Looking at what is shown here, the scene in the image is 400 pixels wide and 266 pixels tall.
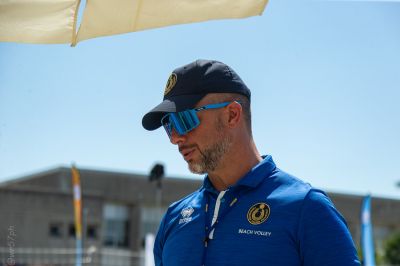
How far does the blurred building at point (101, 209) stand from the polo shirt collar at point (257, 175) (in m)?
35.7

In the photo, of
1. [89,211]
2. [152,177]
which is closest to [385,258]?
[89,211]

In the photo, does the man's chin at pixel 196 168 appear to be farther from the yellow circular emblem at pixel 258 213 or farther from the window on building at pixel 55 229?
the window on building at pixel 55 229

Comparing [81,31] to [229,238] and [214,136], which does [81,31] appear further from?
[229,238]

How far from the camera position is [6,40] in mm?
2309

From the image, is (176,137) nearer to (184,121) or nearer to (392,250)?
(184,121)

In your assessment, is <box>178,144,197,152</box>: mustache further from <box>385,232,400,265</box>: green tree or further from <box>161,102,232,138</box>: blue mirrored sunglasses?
<box>385,232,400,265</box>: green tree

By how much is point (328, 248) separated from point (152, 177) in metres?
18.4

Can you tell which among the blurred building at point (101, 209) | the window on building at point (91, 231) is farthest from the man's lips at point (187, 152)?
the window on building at point (91, 231)

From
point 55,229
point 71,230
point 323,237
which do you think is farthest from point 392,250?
point 323,237

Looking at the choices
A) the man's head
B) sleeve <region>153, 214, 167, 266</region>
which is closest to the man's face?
the man's head

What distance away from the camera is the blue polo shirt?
2.18 meters

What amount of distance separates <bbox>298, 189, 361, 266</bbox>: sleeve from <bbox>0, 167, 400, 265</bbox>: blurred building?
118 feet

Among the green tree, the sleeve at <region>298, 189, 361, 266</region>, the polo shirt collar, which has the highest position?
the polo shirt collar

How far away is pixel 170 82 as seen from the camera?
2.55m
